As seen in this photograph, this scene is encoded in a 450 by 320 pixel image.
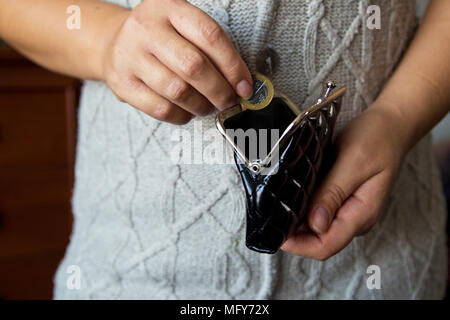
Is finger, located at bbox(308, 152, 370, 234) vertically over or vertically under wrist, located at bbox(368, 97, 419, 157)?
under

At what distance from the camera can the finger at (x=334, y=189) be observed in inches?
15.9

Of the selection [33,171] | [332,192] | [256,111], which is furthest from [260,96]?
[33,171]

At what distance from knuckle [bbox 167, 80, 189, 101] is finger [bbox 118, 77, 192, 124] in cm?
2

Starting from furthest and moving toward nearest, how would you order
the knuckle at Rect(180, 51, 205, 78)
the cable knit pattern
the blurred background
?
the blurred background → the cable knit pattern → the knuckle at Rect(180, 51, 205, 78)

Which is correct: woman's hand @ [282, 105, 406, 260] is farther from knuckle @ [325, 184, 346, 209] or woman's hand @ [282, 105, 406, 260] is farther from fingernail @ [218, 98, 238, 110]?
fingernail @ [218, 98, 238, 110]

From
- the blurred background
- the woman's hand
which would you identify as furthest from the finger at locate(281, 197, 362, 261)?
the blurred background

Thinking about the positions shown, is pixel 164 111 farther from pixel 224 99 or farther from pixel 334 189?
pixel 334 189

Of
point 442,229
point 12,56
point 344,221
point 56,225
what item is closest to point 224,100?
point 344,221

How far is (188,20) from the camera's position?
1.11 feet

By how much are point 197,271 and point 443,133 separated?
1.50 meters

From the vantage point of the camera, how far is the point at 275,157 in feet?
1.15

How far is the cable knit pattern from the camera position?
446mm

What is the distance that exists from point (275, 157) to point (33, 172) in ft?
3.22

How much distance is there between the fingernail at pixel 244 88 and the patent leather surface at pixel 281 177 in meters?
0.02
